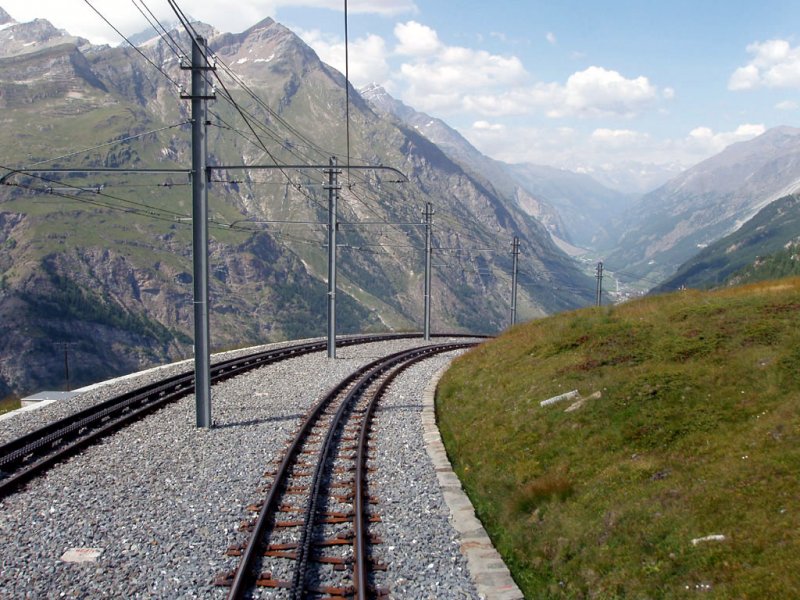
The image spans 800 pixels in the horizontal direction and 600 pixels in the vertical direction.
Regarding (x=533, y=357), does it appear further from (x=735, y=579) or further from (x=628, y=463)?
(x=735, y=579)

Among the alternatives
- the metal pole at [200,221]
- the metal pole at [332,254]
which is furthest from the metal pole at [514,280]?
the metal pole at [200,221]

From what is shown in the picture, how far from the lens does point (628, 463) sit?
1351 cm

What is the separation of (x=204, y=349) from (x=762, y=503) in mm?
16022

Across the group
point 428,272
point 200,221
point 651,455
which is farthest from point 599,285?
point 651,455

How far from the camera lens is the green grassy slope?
9828 millimetres

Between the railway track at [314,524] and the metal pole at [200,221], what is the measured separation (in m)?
3.92

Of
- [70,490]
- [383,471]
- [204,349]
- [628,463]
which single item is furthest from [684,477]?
[204,349]

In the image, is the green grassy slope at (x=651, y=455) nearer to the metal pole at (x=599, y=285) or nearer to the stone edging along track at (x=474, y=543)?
the stone edging along track at (x=474, y=543)

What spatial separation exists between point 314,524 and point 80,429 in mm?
9969

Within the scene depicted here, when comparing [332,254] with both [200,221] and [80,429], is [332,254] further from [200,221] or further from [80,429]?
[80,429]

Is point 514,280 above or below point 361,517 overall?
above

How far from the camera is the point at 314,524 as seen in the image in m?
12.8

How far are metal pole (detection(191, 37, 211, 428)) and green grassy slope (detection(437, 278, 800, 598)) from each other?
768 cm

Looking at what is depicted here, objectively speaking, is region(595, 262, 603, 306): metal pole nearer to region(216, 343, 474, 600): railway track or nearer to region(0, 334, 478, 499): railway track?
region(0, 334, 478, 499): railway track
